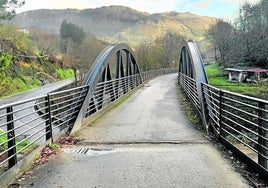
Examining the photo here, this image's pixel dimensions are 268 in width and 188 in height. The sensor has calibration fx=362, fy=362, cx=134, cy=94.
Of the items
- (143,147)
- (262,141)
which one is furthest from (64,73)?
(262,141)

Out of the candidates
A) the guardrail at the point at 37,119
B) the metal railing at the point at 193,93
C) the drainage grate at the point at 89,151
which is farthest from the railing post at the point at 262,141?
the metal railing at the point at 193,93

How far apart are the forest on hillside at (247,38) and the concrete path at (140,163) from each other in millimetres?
43929

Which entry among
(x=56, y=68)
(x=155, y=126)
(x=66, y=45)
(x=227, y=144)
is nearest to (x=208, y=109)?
(x=155, y=126)

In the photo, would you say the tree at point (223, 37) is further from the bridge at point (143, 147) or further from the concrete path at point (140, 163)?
the concrete path at point (140, 163)

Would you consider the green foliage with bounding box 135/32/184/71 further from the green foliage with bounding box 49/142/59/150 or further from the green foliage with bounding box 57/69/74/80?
the green foliage with bounding box 49/142/59/150

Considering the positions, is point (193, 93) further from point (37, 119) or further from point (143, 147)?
point (37, 119)

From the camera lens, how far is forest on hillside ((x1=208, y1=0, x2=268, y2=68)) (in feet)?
167

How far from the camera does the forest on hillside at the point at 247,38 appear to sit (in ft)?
167

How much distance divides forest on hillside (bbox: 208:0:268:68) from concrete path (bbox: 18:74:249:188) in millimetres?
43929

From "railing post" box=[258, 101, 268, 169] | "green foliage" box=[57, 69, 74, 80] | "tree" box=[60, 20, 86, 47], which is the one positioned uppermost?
"tree" box=[60, 20, 86, 47]

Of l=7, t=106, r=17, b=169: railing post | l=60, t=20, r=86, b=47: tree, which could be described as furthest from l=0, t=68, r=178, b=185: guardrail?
l=60, t=20, r=86, b=47: tree

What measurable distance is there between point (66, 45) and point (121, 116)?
216 feet

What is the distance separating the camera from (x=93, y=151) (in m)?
7.01

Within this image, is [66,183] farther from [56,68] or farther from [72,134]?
[56,68]
